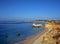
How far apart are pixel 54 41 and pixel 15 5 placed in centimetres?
136

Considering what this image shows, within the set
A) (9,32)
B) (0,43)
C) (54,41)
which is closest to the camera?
(54,41)

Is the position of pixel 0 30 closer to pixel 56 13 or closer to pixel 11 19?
pixel 11 19

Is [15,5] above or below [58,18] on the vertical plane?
above

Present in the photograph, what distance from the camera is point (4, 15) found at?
3.55 m

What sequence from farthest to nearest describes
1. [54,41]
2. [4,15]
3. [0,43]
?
[0,43]
[4,15]
[54,41]

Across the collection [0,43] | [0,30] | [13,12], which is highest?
[13,12]

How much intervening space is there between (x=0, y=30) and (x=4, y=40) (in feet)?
1.19

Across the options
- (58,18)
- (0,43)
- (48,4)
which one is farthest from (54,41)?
(0,43)

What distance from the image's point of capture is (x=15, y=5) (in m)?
3.59

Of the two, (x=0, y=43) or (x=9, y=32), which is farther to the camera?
(x=9, y=32)

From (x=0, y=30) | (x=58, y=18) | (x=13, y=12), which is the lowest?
(x=0, y=30)

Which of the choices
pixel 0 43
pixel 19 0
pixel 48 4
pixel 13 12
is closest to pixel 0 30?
pixel 0 43

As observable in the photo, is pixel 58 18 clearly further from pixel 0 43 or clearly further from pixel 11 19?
pixel 0 43

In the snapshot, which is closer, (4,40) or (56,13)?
(56,13)
